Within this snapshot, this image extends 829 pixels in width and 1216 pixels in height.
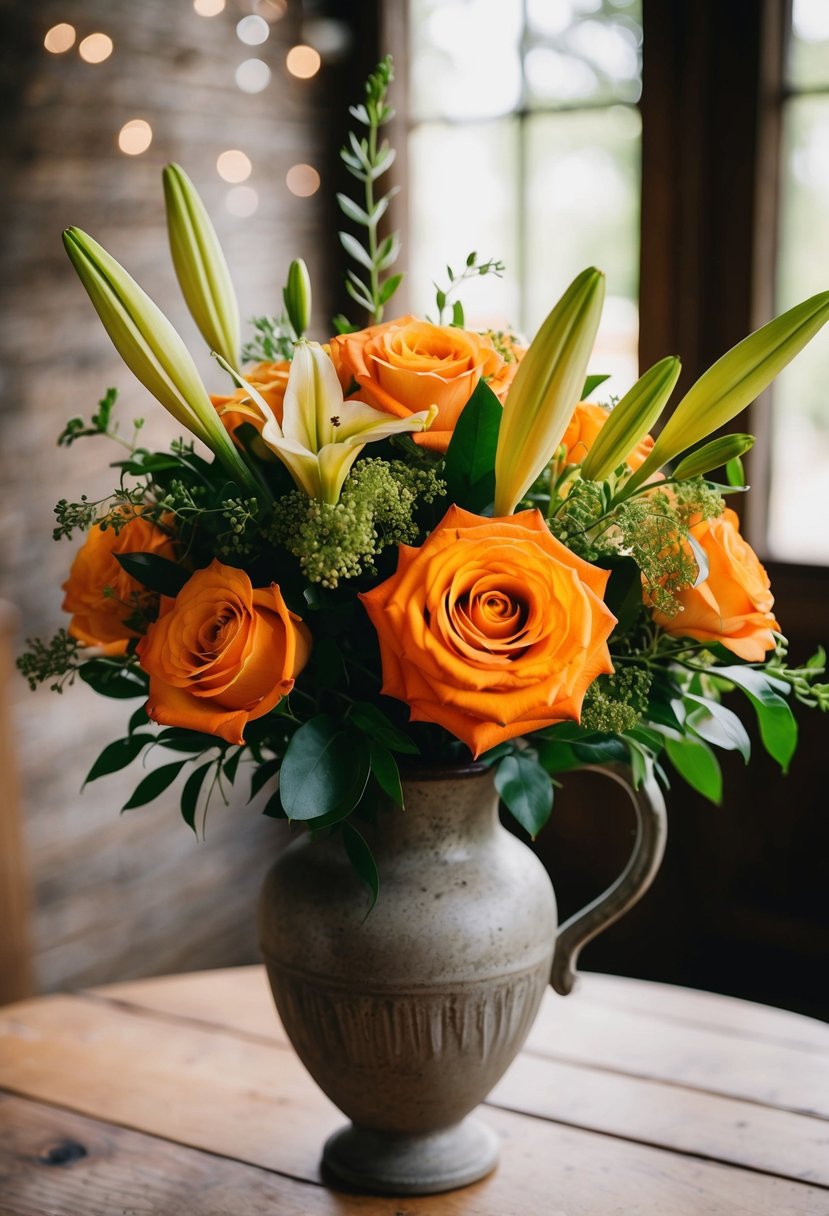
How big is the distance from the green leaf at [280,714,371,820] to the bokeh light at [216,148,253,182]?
1.85 meters

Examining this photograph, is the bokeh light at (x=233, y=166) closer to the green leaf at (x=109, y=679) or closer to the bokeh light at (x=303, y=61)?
the bokeh light at (x=303, y=61)

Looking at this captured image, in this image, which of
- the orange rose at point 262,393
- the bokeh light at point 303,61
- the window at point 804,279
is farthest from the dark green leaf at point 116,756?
the bokeh light at point 303,61

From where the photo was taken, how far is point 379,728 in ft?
2.67

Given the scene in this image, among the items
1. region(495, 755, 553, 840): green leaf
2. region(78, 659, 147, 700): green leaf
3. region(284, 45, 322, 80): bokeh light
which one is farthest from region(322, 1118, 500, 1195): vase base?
region(284, 45, 322, 80): bokeh light

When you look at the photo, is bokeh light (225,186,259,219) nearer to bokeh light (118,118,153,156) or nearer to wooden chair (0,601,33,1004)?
bokeh light (118,118,153,156)

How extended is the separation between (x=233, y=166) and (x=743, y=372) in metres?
1.86

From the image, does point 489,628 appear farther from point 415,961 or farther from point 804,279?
point 804,279

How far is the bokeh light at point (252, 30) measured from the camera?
243cm

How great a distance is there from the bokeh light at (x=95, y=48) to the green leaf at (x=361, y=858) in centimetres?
169

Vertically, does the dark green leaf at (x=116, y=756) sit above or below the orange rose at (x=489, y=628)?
below

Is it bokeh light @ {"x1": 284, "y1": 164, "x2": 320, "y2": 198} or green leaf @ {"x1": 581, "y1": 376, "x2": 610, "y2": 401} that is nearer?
green leaf @ {"x1": 581, "y1": 376, "x2": 610, "y2": 401}

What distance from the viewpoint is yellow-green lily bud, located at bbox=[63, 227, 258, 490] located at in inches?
31.7

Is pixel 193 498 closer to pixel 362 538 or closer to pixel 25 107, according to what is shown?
pixel 362 538

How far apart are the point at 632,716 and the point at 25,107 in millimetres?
1644
